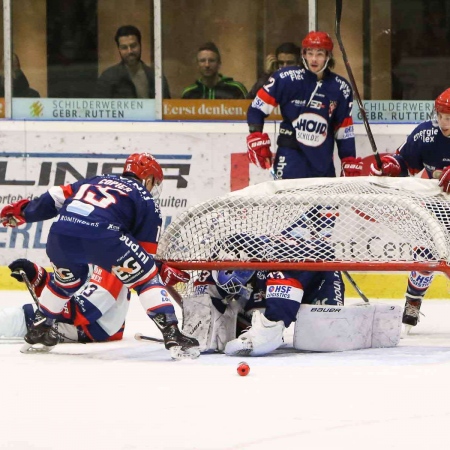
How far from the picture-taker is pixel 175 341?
4.72 metres

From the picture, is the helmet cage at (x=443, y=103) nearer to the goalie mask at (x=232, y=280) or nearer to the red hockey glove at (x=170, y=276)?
the goalie mask at (x=232, y=280)

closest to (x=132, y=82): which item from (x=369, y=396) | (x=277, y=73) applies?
(x=277, y=73)

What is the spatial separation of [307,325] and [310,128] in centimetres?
205

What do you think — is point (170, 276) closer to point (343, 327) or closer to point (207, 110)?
point (343, 327)

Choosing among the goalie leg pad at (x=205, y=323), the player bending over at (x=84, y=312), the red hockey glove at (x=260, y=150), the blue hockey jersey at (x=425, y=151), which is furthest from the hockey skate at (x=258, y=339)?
the red hockey glove at (x=260, y=150)

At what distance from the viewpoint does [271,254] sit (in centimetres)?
501

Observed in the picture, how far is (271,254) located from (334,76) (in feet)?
6.91

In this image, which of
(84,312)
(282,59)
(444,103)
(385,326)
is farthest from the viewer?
(282,59)

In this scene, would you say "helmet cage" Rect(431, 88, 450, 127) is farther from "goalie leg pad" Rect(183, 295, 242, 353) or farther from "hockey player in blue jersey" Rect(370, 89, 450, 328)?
"goalie leg pad" Rect(183, 295, 242, 353)

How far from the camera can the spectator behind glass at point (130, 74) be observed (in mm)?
7766

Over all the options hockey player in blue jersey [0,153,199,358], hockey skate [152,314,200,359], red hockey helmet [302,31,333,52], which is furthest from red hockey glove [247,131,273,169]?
hockey skate [152,314,200,359]

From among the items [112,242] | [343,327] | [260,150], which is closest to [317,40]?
[260,150]

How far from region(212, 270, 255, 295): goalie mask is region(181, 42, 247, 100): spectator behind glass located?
9.18 ft

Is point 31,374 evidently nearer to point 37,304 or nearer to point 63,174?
point 37,304
